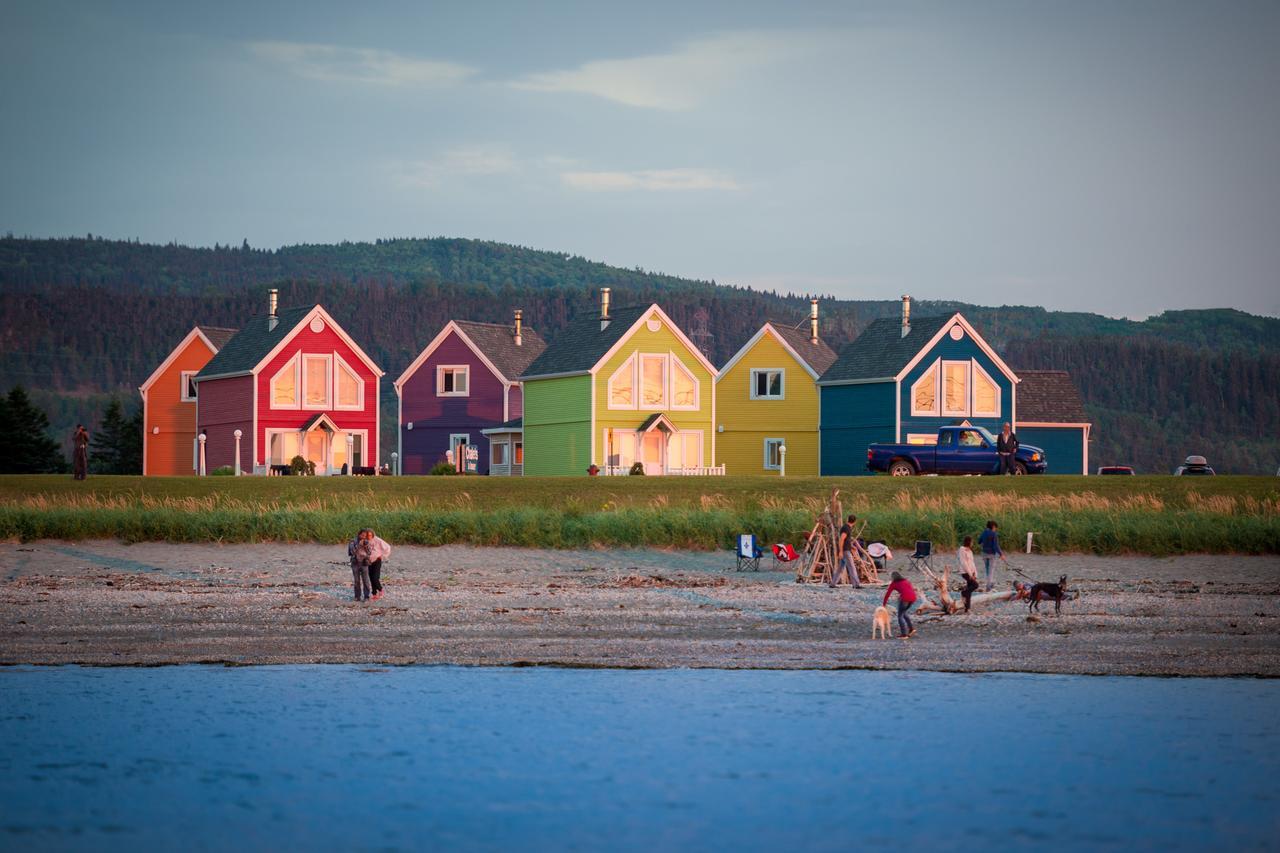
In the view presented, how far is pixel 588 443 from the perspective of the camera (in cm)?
6550

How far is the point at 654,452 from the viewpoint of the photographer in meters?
67.1

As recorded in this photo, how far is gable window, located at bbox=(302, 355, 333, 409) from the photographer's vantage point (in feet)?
228

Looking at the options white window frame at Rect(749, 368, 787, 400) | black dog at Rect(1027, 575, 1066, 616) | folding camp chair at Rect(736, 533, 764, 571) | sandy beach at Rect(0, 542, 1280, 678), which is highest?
white window frame at Rect(749, 368, 787, 400)

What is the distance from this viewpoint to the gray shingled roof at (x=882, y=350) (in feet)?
218

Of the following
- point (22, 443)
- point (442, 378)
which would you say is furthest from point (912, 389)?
point (22, 443)

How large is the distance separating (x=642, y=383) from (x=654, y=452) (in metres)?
2.94

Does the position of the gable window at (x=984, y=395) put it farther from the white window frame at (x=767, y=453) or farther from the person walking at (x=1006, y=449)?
the person walking at (x=1006, y=449)

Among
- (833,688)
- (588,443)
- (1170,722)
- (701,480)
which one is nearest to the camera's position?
(1170,722)

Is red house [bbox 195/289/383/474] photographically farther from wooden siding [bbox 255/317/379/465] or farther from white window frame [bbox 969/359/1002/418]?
white window frame [bbox 969/359/1002/418]

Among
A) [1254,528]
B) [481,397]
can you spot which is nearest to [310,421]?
[481,397]

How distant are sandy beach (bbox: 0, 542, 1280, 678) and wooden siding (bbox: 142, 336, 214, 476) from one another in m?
38.3

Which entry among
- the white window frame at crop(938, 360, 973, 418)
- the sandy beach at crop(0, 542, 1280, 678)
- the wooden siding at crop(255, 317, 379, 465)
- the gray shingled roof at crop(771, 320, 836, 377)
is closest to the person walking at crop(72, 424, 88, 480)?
the wooden siding at crop(255, 317, 379, 465)

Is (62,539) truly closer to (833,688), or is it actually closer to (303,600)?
(303,600)

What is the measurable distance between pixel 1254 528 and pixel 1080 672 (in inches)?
730
